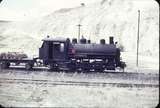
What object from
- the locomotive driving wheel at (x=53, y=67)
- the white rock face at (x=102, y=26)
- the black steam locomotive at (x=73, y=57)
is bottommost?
the locomotive driving wheel at (x=53, y=67)

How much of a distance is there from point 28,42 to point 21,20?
55.4 metres

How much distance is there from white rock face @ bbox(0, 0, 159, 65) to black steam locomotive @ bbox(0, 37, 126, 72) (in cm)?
3336

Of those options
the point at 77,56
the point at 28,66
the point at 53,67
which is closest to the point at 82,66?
the point at 77,56

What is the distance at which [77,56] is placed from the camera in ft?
77.5

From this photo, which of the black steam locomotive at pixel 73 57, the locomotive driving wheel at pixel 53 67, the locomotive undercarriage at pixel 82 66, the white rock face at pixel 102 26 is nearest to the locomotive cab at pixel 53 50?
the black steam locomotive at pixel 73 57

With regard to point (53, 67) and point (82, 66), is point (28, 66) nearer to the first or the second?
point (53, 67)

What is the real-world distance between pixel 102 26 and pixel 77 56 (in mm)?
55382

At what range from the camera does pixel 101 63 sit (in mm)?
23109

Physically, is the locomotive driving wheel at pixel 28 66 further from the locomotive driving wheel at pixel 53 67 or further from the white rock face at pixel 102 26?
the white rock face at pixel 102 26

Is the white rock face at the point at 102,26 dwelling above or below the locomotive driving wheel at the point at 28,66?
above

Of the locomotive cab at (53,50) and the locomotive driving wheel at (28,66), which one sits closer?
the locomotive cab at (53,50)

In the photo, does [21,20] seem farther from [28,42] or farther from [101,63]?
[101,63]

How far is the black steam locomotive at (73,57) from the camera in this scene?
75.3 ft

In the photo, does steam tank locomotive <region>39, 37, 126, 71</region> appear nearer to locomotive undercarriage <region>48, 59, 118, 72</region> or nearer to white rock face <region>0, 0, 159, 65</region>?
locomotive undercarriage <region>48, 59, 118, 72</region>
